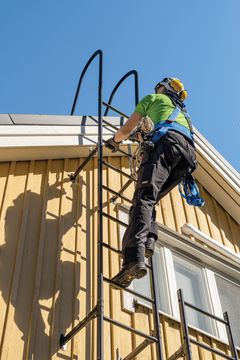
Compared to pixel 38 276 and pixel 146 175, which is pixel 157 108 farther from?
pixel 38 276

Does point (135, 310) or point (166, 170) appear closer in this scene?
point (166, 170)

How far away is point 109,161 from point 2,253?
8.50 ft

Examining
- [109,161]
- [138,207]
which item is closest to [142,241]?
[138,207]

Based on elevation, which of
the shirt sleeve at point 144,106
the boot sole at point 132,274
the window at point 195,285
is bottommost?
the boot sole at point 132,274

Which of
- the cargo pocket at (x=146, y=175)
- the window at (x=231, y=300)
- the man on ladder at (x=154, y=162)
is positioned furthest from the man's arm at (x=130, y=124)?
the window at (x=231, y=300)

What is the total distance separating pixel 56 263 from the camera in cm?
492

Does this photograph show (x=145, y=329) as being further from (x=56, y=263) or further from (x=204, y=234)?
(x=204, y=234)

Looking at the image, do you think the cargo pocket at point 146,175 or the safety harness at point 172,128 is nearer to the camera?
the cargo pocket at point 146,175

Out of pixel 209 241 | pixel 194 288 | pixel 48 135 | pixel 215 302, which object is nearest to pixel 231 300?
pixel 215 302

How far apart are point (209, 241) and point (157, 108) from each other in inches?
109

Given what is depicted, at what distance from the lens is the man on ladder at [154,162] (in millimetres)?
3969

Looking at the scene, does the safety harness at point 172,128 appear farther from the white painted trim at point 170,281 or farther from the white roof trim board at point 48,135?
the white painted trim at point 170,281

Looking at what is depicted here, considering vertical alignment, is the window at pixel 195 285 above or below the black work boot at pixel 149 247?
above

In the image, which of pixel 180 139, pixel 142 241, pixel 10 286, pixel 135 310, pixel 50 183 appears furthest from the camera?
pixel 50 183
